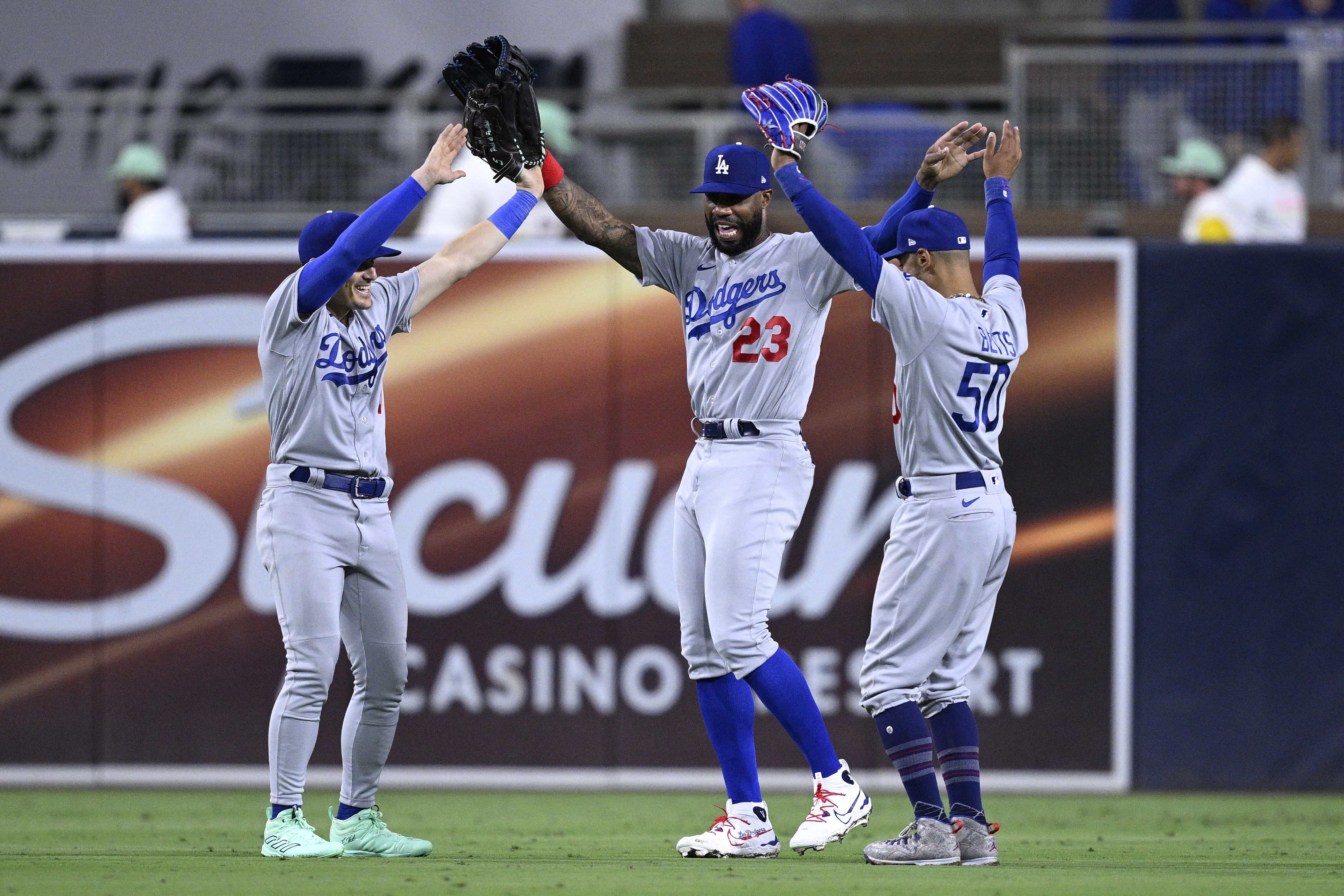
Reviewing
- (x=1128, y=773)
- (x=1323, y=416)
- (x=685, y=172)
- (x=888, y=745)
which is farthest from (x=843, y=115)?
(x=888, y=745)

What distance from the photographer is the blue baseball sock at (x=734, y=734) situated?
5465 mm

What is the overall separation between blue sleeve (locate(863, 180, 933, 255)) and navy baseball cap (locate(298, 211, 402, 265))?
1534mm

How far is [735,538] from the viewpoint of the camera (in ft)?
17.6

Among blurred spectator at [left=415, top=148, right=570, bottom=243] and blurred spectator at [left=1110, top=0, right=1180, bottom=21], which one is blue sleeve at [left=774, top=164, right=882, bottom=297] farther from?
blurred spectator at [left=1110, top=0, right=1180, bottom=21]

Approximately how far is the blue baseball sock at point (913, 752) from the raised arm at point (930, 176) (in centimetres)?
146

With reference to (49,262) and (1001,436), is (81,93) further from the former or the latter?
(1001,436)

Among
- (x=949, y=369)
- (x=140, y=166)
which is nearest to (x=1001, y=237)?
(x=949, y=369)

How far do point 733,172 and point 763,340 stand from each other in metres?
0.52

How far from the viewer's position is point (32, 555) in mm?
8352

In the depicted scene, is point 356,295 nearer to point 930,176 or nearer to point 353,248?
point 353,248

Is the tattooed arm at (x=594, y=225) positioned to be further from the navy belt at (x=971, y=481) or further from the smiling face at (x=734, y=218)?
the navy belt at (x=971, y=481)

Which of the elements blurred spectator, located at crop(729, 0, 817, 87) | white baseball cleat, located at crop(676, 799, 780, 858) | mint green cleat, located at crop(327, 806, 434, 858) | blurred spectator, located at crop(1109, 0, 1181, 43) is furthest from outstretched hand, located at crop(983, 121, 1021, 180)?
blurred spectator, located at crop(1109, 0, 1181, 43)

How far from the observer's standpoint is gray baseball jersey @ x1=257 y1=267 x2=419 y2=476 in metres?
5.39

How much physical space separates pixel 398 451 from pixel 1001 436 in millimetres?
2805
